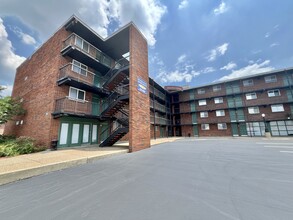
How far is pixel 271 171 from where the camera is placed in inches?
173

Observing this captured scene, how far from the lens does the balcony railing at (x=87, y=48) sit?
11330 millimetres

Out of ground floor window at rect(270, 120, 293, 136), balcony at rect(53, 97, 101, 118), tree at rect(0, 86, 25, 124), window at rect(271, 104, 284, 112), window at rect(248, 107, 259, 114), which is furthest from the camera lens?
window at rect(248, 107, 259, 114)

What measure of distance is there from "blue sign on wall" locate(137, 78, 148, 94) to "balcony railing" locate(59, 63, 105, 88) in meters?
4.84

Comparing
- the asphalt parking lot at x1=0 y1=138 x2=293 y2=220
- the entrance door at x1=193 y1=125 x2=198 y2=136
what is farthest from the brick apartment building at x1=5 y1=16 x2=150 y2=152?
the entrance door at x1=193 y1=125 x2=198 y2=136

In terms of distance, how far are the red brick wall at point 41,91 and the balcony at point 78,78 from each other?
855mm

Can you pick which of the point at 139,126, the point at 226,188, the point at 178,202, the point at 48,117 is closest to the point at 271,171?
the point at 226,188

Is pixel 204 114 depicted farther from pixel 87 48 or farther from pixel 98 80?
pixel 87 48

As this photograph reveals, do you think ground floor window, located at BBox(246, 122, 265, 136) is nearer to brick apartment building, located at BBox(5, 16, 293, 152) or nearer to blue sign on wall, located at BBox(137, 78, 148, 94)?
brick apartment building, located at BBox(5, 16, 293, 152)

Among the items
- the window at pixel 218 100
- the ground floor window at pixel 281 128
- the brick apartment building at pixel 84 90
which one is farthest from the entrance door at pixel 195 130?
the brick apartment building at pixel 84 90

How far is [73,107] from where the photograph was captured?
10.5 meters

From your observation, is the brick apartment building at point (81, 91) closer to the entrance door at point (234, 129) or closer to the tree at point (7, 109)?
the tree at point (7, 109)

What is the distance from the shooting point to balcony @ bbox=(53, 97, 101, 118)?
9.86 metres

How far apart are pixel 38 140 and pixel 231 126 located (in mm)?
29694

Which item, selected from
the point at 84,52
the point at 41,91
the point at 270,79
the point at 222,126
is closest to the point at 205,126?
the point at 222,126
